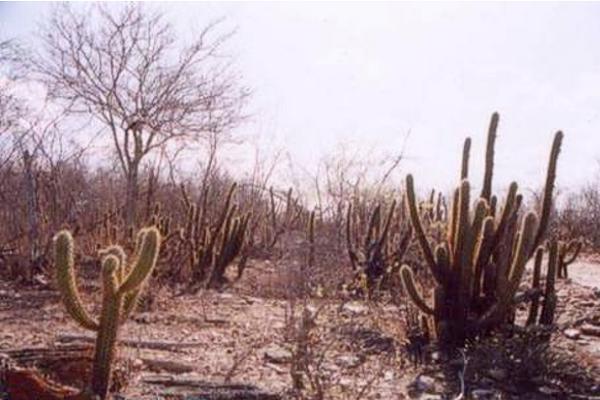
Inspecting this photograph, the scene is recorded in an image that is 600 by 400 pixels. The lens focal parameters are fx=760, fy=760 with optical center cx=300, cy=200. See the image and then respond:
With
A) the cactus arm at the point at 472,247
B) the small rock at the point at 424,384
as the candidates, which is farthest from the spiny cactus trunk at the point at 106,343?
the cactus arm at the point at 472,247

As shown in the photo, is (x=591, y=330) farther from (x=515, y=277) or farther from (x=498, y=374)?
(x=498, y=374)

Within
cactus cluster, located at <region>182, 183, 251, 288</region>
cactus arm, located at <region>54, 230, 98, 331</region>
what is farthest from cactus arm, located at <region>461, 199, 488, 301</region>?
cactus cluster, located at <region>182, 183, 251, 288</region>

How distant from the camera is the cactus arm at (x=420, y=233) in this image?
22.9 feet

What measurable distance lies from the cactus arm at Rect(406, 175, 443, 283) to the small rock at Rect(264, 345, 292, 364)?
61.2 inches

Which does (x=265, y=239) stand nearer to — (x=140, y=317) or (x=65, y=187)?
(x=65, y=187)

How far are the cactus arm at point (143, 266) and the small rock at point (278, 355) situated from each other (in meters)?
2.15

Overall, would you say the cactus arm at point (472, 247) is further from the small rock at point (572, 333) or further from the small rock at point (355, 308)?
the small rock at point (355, 308)

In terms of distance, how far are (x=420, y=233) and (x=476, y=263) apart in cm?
58

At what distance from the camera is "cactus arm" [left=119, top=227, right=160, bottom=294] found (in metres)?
4.36

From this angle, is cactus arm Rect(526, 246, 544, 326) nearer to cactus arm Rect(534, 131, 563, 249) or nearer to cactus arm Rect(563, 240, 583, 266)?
cactus arm Rect(534, 131, 563, 249)

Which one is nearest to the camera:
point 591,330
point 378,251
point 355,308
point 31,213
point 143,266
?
point 143,266

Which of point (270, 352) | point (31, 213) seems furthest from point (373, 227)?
point (270, 352)

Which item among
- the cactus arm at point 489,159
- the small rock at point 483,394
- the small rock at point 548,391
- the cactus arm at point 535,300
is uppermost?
the cactus arm at point 489,159

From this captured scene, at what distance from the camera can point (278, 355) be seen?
6.46 meters
